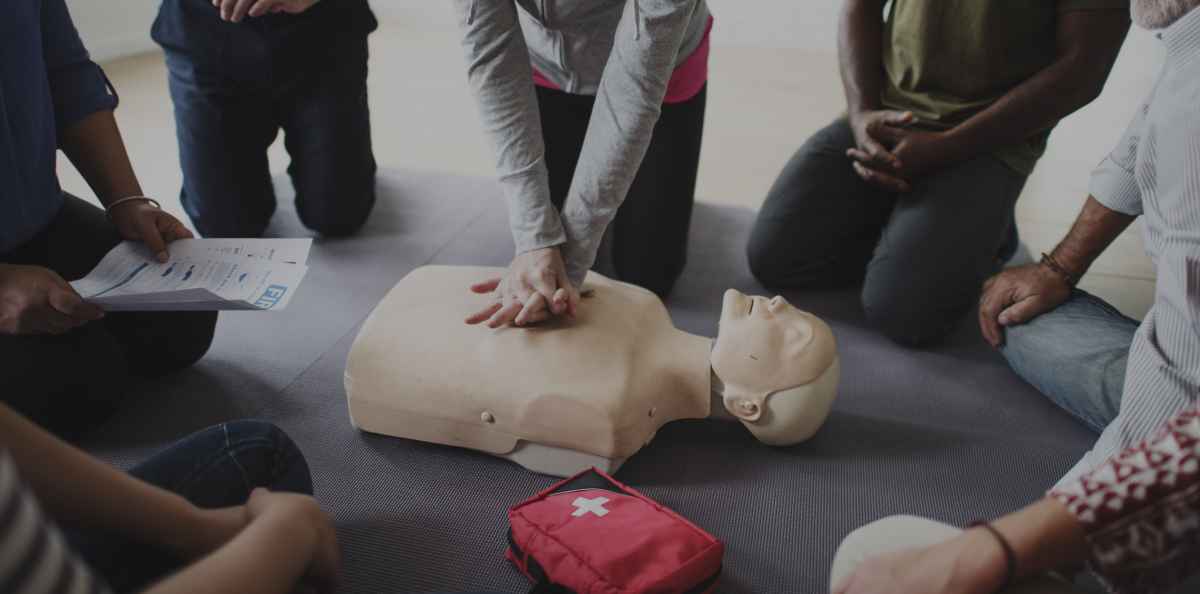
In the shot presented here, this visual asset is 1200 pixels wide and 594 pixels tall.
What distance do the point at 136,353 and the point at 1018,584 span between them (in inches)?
56.3

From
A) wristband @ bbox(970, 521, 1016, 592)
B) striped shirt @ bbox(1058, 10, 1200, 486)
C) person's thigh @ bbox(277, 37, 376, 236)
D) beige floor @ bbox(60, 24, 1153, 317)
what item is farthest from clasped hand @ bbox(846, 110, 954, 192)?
person's thigh @ bbox(277, 37, 376, 236)

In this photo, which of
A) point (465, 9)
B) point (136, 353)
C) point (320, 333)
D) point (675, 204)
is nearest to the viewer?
point (465, 9)

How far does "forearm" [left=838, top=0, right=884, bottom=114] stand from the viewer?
1.75 metres

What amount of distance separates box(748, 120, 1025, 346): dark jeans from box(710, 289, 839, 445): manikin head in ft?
1.48

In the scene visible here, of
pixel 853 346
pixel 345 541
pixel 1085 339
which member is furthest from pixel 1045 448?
pixel 345 541

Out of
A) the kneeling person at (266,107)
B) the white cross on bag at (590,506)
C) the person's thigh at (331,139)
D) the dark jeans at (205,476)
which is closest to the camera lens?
the dark jeans at (205,476)

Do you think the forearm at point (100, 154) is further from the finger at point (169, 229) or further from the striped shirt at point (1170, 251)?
the striped shirt at point (1170, 251)

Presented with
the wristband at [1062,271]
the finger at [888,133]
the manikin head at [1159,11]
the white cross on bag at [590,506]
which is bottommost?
the white cross on bag at [590,506]

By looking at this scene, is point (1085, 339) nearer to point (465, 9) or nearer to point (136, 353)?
point (465, 9)

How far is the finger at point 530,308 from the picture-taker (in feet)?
4.23

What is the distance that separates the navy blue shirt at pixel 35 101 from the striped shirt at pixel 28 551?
0.95m

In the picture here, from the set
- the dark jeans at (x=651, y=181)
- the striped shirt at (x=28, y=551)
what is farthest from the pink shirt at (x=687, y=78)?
the striped shirt at (x=28, y=551)

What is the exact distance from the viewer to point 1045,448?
4.67 ft

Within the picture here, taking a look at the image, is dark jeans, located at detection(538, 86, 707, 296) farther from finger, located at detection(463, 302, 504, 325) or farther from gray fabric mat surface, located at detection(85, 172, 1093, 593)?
finger, located at detection(463, 302, 504, 325)
